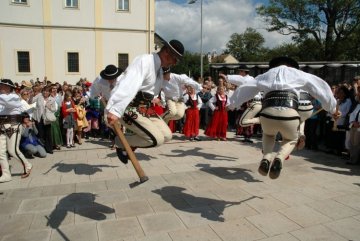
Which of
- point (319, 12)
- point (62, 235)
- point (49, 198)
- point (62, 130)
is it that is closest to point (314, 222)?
→ point (62, 235)

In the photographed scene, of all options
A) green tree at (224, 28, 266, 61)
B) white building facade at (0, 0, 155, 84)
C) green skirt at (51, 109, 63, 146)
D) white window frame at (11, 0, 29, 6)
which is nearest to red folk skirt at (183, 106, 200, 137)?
green skirt at (51, 109, 63, 146)

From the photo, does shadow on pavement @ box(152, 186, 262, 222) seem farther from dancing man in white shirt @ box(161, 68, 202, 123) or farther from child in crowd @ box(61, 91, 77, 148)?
child in crowd @ box(61, 91, 77, 148)

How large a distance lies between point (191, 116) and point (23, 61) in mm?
18017

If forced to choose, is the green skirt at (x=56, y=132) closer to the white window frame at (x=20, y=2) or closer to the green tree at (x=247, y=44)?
the white window frame at (x=20, y=2)

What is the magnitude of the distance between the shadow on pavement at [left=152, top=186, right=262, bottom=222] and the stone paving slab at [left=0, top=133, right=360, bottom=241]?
13 millimetres

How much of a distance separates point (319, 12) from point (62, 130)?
2913 cm

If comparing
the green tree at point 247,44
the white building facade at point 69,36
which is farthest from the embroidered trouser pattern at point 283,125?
the green tree at point 247,44

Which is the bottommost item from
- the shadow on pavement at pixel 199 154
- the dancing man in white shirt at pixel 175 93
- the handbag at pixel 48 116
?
the shadow on pavement at pixel 199 154

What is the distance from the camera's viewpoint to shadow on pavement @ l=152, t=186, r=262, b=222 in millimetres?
4156

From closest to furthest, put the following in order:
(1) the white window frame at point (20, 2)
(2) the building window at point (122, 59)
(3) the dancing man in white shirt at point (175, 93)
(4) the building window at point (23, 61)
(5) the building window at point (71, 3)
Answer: (3) the dancing man in white shirt at point (175, 93)
(1) the white window frame at point (20, 2)
(4) the building window at point (23, 61)
(5) the building window at point (71, 3)
(2) the building window at point (122, 59)

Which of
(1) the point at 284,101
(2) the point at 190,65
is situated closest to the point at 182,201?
(1) the point at 284,101

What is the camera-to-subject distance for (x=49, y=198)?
4.75 meters

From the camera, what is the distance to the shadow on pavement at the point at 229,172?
5785 millimetres

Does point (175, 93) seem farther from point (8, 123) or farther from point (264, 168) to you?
point (264, 168)
